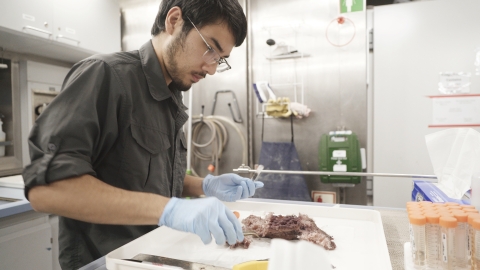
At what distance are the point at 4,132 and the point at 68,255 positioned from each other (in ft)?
7.35

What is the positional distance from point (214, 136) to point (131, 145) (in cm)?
217

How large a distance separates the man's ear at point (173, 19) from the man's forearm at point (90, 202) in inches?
24.6

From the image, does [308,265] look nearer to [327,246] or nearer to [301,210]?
[327,246]

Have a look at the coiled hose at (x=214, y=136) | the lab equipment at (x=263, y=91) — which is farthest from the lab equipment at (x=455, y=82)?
the coiled hose at (x=214, y=136)

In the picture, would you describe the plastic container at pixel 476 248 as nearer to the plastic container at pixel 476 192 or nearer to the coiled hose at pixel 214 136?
the plastic container at pixel 476 192

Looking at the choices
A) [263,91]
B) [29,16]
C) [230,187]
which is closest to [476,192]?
[230,187]

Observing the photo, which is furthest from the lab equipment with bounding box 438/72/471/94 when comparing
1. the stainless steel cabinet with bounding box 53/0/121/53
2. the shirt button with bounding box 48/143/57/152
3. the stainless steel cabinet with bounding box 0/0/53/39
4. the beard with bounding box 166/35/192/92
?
the stainless steel cabinet with bounding box 0/0/53/39

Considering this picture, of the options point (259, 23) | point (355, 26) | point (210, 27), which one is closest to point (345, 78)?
point (355, 26)

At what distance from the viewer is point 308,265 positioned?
552mm

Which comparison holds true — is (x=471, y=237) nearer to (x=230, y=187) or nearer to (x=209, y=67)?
(x=230, y=187)

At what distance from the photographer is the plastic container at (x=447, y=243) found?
81 centimetres

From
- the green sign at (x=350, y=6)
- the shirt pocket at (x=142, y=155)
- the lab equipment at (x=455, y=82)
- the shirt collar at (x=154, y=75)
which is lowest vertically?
the shirt pocket at (x=142, y=155)

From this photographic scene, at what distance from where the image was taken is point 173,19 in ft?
3.87

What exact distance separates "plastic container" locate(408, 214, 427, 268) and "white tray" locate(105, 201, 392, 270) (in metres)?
0.08
